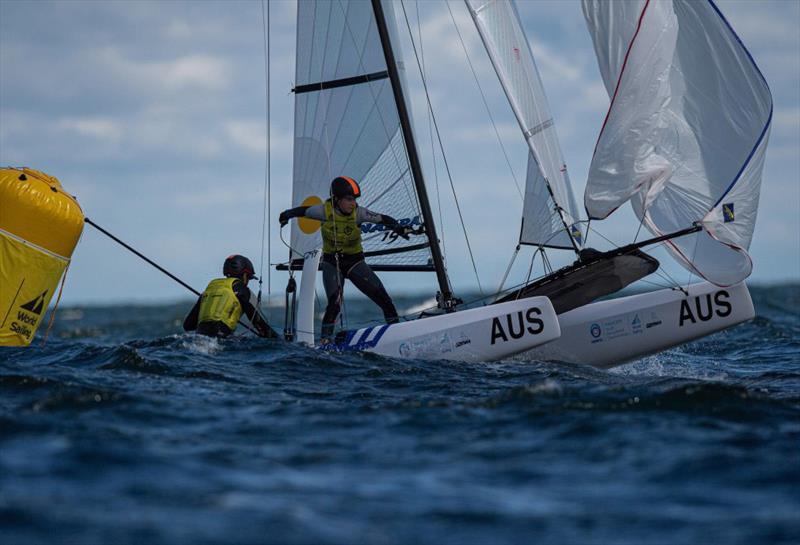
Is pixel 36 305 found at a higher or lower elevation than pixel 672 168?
lower

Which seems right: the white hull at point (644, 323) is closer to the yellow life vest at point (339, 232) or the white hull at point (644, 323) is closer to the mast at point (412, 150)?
the mast at point (412, 150)

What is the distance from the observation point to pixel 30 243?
26.4 ft

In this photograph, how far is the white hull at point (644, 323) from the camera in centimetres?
827

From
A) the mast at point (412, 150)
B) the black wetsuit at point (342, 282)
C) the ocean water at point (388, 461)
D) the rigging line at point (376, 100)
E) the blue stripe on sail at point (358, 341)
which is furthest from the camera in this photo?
the rigging line at point (376, 100)

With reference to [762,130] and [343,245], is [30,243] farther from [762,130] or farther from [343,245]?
[762,130]

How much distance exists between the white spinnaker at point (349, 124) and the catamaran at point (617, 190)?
0.10 feet

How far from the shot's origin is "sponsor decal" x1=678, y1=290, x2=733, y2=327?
8242 millimetres

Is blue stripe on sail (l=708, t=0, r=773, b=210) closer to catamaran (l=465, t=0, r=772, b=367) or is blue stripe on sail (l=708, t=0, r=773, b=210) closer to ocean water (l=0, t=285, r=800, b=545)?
catamaran (l=465, t=0, r=772, b=367)

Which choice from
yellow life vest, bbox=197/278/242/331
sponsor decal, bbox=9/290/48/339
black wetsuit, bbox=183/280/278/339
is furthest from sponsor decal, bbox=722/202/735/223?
sponsor decal, bbox=9/290/48/339

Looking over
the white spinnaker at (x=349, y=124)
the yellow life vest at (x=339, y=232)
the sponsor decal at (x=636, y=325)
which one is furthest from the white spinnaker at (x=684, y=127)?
the white spinnaker at (x=349, y=124)

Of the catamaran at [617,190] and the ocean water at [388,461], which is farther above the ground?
the catamaran at [617,190]

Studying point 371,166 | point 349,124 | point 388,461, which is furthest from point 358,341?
point 388,461

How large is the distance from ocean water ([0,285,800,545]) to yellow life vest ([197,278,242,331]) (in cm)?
193

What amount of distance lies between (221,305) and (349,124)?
8.62 ft
